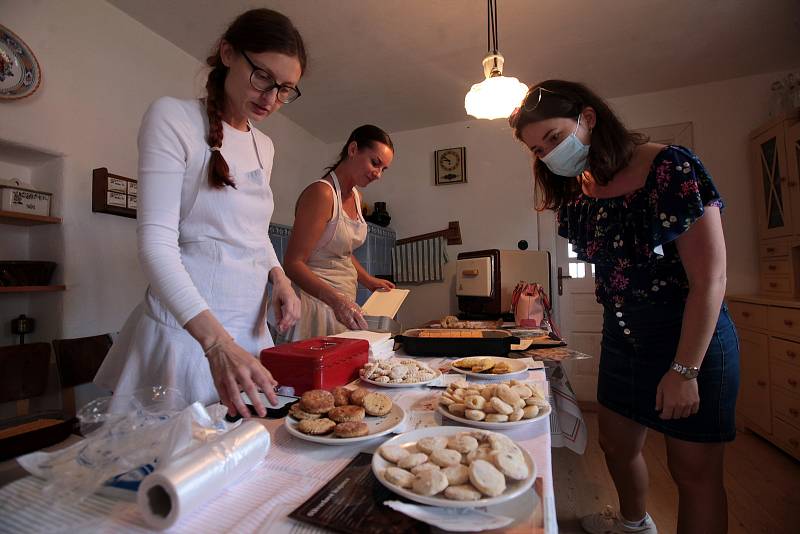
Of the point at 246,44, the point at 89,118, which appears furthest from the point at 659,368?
the point at 89,118

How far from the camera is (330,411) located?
71cm

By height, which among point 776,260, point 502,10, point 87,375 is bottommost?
point 87,375

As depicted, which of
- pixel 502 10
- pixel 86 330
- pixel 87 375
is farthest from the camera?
pixel 502 10

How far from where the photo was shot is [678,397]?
105 centimetres

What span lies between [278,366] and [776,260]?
3.47m

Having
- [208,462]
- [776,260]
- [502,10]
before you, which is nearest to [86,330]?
[208,462]

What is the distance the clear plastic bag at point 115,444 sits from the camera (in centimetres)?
50

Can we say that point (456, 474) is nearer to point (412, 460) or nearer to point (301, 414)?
point (412, 460)

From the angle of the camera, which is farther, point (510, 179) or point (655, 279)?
point (510, 179)

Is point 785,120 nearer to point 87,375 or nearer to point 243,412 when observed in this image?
point 243,412

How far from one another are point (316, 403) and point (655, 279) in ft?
3.18

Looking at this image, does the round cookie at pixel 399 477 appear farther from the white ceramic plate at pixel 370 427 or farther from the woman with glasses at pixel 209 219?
the woman with glasses at pixel 209 219

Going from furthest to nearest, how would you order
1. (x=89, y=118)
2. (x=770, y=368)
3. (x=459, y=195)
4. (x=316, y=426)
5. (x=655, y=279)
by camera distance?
(x=459, y=195)
(x=770, y=368)
(x=89, y=118)
(x=655, y=279)
(x=316, y=426)

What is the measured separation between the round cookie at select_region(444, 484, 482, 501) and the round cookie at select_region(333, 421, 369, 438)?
0.20 m
